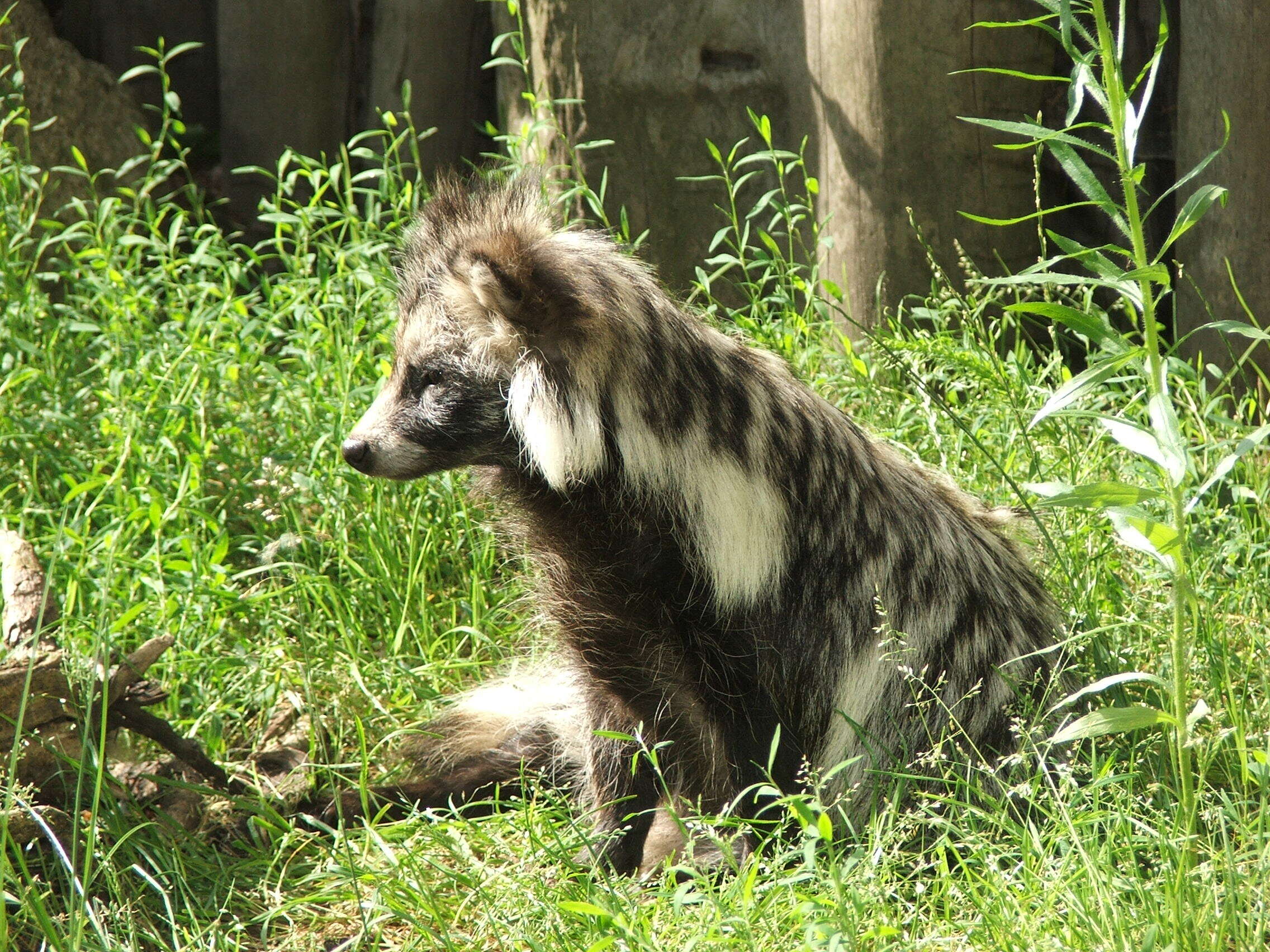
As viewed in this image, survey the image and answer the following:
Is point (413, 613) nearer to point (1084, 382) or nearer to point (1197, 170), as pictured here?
point (1084, 382)

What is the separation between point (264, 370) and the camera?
3.99 meters

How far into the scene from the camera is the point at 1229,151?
12.4ft

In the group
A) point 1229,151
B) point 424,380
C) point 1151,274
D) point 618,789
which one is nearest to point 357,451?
point 424,380

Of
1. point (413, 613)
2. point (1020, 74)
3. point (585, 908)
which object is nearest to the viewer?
point (1020, 74)

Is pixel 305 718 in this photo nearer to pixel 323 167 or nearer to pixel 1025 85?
pixel 323 167

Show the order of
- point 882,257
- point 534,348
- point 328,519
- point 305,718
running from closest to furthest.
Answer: point 534,348 < point 305,718 < point 328,519 < point 882,257

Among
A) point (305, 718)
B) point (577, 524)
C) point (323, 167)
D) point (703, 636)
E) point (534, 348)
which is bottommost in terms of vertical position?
point (305, 718)

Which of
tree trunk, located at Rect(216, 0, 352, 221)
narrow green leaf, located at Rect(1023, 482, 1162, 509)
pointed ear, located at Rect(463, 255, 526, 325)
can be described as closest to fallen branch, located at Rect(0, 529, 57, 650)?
pointed ear, located at Rect(463, 255, 526, 325)

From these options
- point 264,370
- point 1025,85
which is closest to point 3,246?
point 264,370

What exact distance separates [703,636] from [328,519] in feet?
4.51

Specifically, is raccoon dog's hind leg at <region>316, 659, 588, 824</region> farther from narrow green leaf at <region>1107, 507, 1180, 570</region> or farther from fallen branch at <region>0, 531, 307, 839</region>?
narrow green leaf at <region>1107, 507, 1180, 570</region>

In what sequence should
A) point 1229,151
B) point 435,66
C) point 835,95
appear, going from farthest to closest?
point 435,66
point 835,95
point 1229,151

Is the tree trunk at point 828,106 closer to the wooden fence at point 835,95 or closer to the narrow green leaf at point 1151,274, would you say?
the wooden fence at point 835,95

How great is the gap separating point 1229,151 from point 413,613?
2755 millimetres
